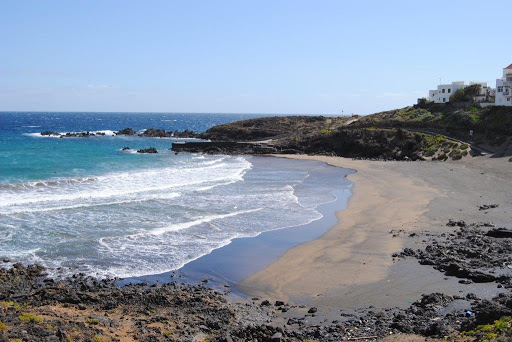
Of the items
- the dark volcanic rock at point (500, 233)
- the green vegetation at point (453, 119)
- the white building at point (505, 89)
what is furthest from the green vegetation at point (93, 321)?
the white building at point (505, 89)

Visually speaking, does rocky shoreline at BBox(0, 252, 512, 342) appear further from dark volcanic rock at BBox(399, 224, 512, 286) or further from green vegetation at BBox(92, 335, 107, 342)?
dark volcanic rock at BBox(399, 224, 512, 286)

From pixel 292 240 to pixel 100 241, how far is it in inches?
343

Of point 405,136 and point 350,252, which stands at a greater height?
point 405,136

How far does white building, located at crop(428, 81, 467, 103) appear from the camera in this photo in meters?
69.7

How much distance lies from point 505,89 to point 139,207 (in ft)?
153

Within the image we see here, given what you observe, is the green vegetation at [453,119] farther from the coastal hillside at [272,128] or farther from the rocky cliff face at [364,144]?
the coastal hillside at [272,128]

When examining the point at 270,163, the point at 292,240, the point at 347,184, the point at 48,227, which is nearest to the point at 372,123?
the point at 270,163

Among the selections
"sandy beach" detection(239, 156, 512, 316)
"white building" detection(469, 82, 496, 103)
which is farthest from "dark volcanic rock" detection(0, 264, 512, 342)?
"white building" detection(469, 82, 496, 103)

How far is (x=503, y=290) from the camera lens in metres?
15.1

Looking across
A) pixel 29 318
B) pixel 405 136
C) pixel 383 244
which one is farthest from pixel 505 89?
pixel 29 318

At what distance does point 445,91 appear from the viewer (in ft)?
231

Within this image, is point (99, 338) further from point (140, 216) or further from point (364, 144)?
point (364, 144)

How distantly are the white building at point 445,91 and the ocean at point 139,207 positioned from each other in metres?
27.6

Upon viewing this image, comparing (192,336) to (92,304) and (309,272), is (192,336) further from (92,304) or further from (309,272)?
(309,272)
